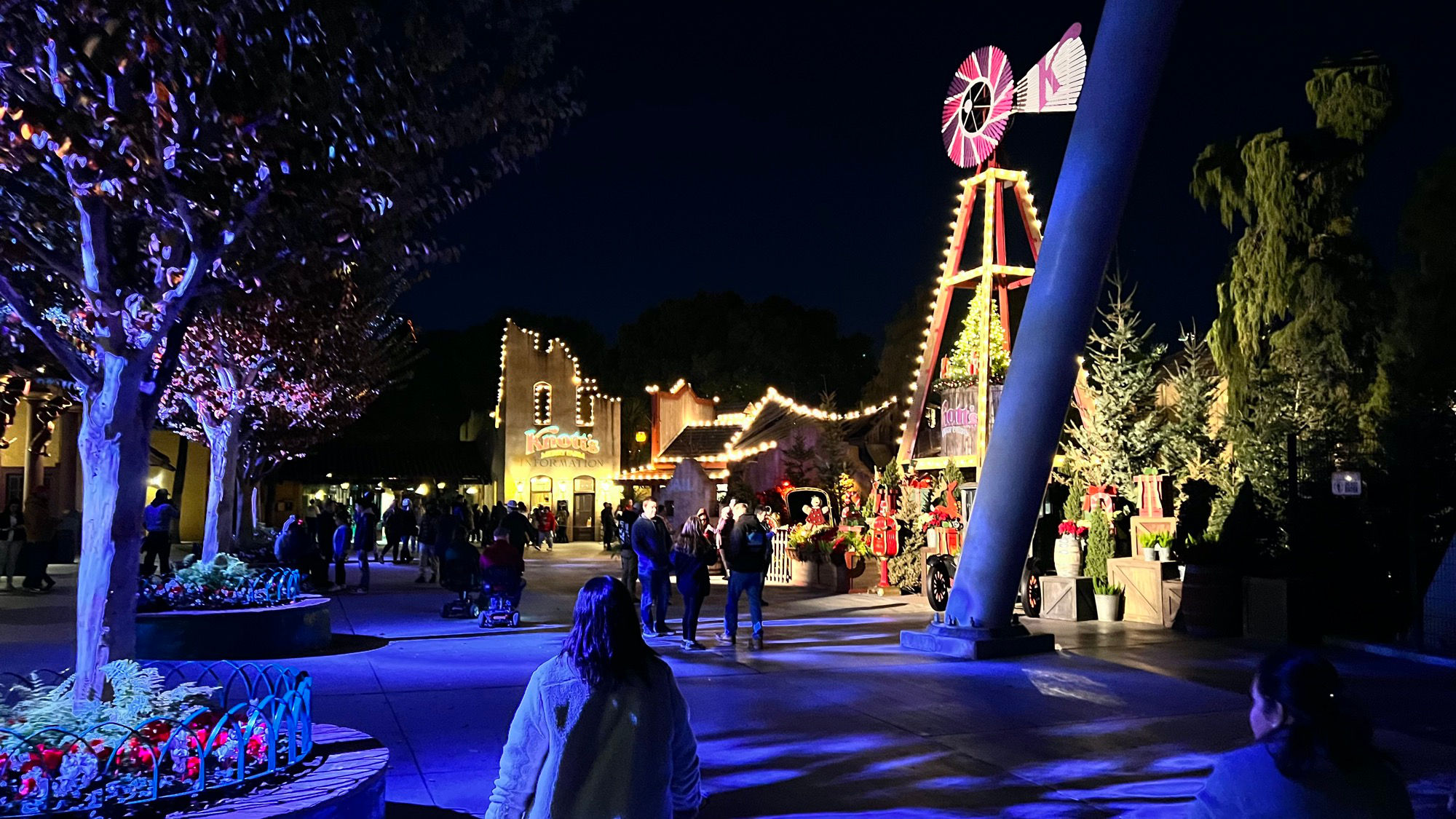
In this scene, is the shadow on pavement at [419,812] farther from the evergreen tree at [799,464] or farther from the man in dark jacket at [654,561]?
the evergreen tree at [799,464]

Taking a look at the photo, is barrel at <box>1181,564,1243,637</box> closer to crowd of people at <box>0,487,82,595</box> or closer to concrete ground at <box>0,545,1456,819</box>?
concrete ground at <box>0,545,1456,819</box>

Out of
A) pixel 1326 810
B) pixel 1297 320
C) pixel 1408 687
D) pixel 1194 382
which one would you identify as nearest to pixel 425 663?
pixel 1408 687

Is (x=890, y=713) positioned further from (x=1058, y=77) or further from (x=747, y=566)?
(x=1058, y=77)

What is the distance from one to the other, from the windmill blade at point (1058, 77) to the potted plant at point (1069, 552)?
7975mm

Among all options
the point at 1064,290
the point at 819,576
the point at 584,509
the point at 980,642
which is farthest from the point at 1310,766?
the point at 584,509

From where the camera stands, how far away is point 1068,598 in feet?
53.2

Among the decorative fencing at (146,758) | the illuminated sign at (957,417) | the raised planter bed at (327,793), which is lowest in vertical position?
the raised planter bed at (327,793)

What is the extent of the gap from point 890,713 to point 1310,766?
21.8ft

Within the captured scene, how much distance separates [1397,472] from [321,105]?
12873 mm

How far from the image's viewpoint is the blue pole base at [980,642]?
1203 cm

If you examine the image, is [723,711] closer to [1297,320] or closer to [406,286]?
[406,286]

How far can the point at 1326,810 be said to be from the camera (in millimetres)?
2596

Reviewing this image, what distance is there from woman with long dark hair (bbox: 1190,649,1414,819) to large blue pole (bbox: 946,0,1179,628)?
980 cm

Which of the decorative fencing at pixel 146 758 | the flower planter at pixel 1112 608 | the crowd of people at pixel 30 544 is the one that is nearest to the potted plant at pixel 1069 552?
the flower planter at pixel 1112 608
